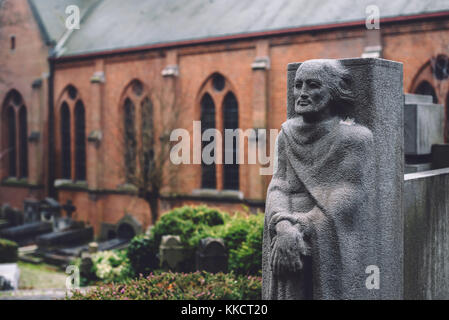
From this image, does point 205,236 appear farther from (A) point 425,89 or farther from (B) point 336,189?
(A) point 425,89

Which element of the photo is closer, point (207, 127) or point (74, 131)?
point (207, 127)

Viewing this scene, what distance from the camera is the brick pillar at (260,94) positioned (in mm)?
20016

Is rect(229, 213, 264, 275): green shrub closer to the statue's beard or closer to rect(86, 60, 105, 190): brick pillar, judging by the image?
the statue's beard

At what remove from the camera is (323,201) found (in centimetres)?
474

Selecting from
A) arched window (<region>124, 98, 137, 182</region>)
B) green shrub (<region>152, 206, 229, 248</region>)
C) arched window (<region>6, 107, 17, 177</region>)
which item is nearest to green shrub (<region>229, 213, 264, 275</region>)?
green shrub (<region>152, 206, 229, 248</region>)

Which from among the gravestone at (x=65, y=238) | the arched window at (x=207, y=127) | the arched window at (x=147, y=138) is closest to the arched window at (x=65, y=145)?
the gravestone at (x=65, y=238)

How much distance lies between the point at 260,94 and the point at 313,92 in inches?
608

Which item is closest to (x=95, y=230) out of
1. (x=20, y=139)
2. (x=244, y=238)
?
(x=20, y=139)

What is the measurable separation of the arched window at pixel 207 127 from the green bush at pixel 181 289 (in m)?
13.5

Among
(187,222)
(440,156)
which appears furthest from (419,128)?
(187,222)

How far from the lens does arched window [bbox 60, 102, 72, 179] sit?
27.5 metres

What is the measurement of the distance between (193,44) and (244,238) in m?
12.6

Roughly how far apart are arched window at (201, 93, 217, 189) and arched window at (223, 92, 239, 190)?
585 mm

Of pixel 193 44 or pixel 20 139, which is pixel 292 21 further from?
pixel 20 139
